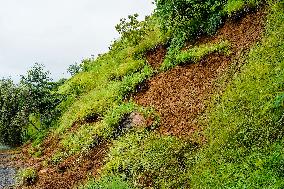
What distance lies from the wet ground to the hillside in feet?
1.57

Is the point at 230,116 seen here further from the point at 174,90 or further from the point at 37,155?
the point at 37,155

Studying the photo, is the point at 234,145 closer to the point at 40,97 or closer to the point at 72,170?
the point at 72,170

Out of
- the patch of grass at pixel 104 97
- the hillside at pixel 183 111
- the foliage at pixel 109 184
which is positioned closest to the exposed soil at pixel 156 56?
the hillside at pixel 183 111

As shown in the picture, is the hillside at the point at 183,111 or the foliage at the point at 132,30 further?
the foliage at the point at 132,30

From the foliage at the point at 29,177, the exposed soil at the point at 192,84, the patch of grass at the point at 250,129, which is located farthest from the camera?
the foliage at the point at 29,177

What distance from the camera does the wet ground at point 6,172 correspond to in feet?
48.2

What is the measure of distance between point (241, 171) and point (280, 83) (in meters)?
2.03

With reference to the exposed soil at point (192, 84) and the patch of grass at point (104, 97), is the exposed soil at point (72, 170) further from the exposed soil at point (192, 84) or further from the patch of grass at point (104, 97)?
the patch of grass at point (104, 97)

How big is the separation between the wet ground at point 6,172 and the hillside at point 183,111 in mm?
480

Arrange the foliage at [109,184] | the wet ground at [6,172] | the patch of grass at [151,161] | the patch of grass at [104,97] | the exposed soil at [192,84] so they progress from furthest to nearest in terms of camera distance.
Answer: the patch of grass at [104,97], the wet ground at [6,172], the exposed soil at [192,84], the foliage at [109,184], the patch of grass at [151,161]

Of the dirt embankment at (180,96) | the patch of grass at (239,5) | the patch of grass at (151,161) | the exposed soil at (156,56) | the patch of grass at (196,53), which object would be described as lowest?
the patch of grass at (151,161)

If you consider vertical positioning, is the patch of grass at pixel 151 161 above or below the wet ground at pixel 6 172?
below

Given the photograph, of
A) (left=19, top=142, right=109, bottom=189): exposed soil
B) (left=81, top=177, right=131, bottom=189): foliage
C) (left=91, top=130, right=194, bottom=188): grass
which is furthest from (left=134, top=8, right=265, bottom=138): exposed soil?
(left=19, top=142, right=109, bottom=189): exposed soil

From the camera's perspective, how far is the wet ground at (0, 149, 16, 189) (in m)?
14.7
